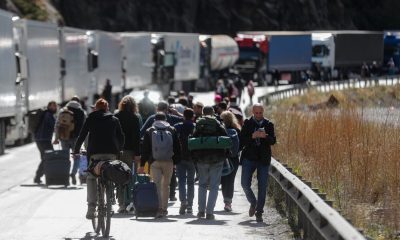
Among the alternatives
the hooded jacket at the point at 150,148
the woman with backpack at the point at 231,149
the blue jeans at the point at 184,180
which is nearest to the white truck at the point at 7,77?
the woman with backpack at the point at 231,149

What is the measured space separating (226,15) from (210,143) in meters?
89.2

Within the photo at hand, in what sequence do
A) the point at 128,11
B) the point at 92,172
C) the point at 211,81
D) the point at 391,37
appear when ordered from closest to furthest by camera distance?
the point at 92,172, the point at 211,81, the point at 128,11, the point at 391,37

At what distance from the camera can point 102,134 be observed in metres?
15.1

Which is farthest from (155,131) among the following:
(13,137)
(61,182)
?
(13,137)

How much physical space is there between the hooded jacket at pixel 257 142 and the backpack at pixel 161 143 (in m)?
1.01

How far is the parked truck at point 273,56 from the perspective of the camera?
85.1 metres

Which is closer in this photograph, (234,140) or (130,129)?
(130,129)

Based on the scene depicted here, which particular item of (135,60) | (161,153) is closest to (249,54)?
(135,60)

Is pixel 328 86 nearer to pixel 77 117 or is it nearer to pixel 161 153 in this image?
pixel 77 117

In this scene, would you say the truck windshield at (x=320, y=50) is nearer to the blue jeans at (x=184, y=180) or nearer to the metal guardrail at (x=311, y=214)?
the blue jeans at (x=184, y=180)

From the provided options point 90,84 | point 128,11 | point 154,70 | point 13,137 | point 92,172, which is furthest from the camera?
point 128,11

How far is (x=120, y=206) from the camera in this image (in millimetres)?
17609

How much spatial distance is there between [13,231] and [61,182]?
23.4ft

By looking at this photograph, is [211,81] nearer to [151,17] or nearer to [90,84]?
[151,17]
